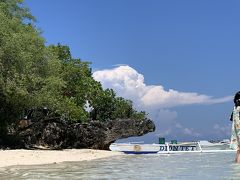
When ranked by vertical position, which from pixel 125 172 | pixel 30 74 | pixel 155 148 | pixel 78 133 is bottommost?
pixel 125 172

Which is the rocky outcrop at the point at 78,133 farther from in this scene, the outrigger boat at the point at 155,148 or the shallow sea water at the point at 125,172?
the shallow sea water at the point at 125,172

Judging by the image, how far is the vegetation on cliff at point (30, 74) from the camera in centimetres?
2166

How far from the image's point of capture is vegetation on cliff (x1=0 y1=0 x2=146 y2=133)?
71.1ft

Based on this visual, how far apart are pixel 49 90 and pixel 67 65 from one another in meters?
8.83

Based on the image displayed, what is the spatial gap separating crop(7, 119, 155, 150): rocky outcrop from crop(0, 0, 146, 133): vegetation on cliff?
75 centimetres

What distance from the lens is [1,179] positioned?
408 inches

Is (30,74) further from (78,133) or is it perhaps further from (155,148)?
(155,148)

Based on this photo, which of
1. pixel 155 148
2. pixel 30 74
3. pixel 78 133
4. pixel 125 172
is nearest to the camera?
pixel 125 172

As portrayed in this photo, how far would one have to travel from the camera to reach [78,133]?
29250mm

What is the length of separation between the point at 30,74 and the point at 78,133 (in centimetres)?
720

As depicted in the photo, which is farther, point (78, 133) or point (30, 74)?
point (78, 133)

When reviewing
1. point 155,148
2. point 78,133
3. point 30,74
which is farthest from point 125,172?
point 155,148

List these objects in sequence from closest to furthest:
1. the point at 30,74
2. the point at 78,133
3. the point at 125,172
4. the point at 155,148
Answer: the point at 125,172 → the point at 30,74 → the point at 78,133 → the point at 155,148

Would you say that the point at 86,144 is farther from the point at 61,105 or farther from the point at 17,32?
the point at 17,32
